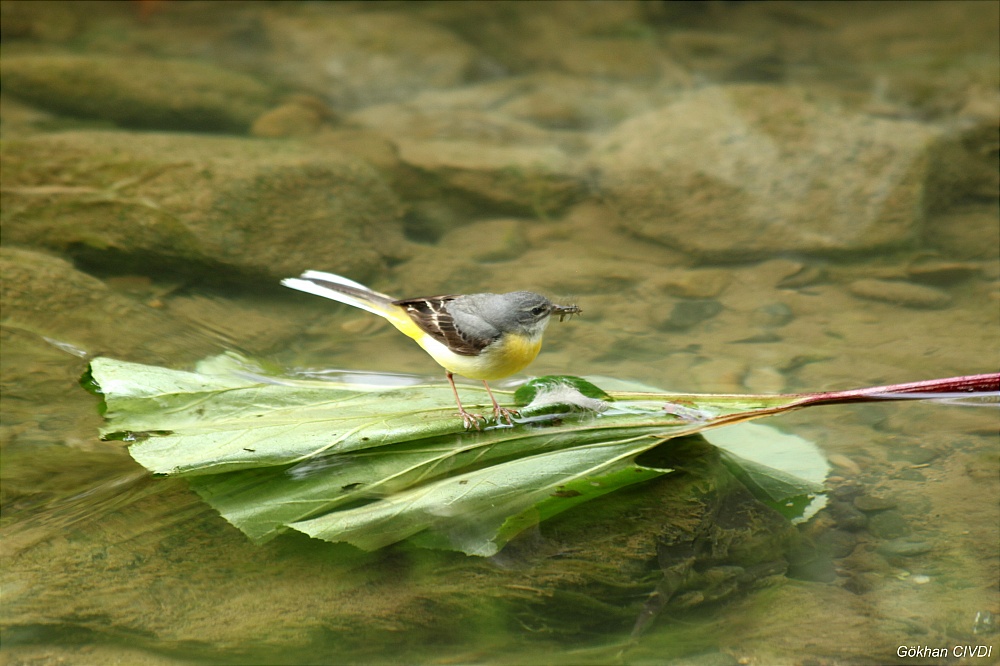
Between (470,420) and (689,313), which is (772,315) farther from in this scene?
(470,420)

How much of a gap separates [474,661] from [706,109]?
644 centimetres

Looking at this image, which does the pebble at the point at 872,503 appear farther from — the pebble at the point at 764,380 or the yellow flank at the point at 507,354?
the yellow flank at the point at 507,354

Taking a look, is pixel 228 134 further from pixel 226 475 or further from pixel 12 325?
pixel 226 475

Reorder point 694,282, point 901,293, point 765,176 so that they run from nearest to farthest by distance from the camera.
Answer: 1. point 901,293
2. point 694,282
3. point 765,176

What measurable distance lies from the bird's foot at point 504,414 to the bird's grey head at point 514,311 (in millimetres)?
404

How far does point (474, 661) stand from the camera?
135 inches

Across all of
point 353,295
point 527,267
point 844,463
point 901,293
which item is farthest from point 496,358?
point 901,293

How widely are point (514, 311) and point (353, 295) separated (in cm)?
108

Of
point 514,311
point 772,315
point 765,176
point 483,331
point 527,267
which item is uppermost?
point 765,176

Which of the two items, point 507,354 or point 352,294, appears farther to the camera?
point 352,294

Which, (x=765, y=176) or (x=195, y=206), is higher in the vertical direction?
(x=765, y=176)

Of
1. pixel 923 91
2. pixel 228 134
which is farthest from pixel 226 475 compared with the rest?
pixel 923 91

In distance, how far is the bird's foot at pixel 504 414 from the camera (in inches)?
→ 168

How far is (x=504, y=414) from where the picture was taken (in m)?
4.30
